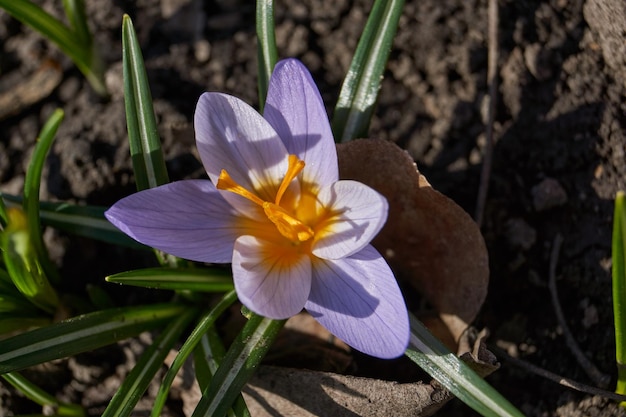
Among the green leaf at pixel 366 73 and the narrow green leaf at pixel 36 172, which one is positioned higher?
the green leaf at pixel 366 73

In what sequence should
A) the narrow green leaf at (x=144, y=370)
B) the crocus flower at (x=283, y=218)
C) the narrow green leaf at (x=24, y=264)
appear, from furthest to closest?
the narrow green leaf at (x=144, y=370) < the crocus flower at (x=283, y=218) < the narrow green leaf at (x=24, y=264)

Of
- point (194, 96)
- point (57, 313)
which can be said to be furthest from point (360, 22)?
point (57, 313)

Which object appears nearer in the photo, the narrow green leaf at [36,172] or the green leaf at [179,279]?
the green leaf at [179,279]

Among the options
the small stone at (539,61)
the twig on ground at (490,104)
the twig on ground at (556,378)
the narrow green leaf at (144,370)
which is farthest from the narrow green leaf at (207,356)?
the small stone at (539,61)

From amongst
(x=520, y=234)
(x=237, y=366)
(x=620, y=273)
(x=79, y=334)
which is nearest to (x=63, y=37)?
(x=79, y=334)

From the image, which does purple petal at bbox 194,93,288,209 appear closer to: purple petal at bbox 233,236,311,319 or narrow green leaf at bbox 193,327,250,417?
purple petal at bbox 233,236,311,319

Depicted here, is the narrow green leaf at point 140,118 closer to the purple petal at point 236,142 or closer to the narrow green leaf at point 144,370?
the purple petal at point 236,142
